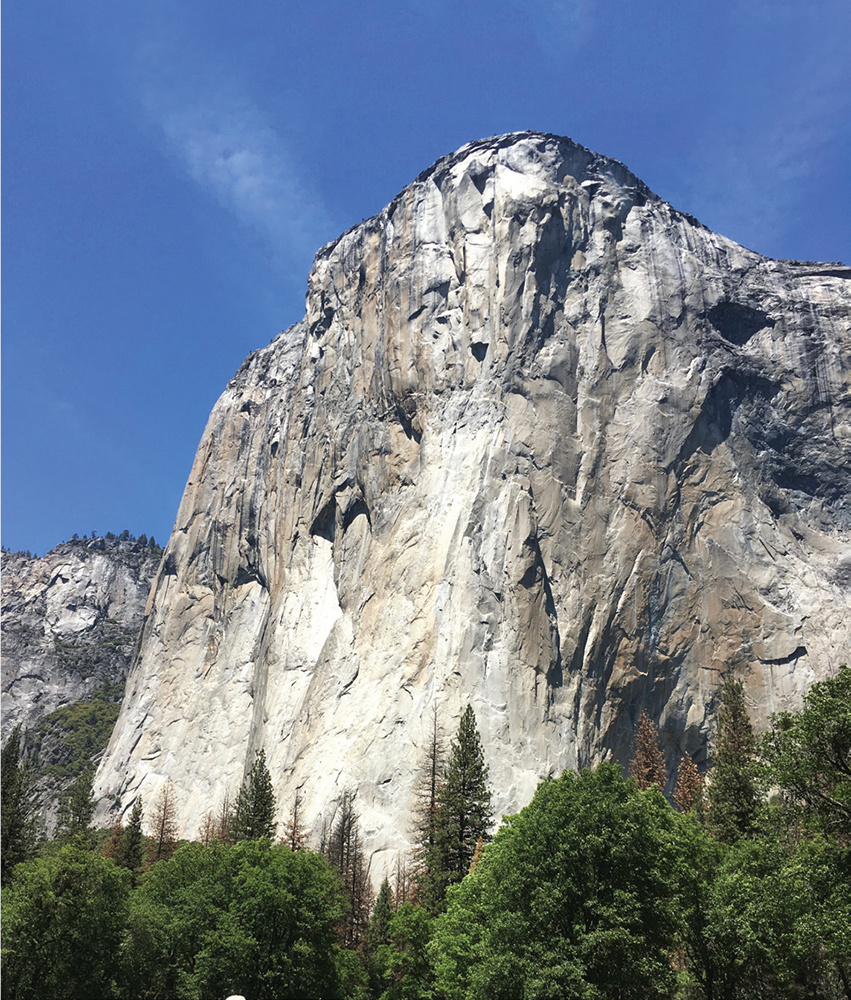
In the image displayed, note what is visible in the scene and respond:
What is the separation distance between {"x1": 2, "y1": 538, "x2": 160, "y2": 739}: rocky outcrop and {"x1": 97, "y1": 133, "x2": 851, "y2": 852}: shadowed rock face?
5998cm

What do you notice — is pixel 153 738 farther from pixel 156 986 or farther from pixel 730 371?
pixel 730 371

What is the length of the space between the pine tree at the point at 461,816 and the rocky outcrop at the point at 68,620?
114m

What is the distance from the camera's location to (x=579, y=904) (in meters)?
24.8

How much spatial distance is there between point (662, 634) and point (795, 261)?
47.9 metres

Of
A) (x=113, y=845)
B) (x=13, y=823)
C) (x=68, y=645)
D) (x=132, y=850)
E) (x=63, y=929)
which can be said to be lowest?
(x=63, y=929)

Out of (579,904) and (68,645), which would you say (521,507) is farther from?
(68,645)

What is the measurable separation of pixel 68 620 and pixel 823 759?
163 metres

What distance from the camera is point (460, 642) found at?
2409 inches

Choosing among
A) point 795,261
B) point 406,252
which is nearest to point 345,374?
point 406,252

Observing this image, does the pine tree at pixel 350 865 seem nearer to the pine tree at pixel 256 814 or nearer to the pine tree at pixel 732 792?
the pine tree at pixel 256 814

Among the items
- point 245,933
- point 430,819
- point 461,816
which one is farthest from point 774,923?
point 430,819

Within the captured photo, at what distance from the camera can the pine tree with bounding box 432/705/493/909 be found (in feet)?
135

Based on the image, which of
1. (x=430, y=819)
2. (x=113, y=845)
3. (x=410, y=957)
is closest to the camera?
(x=410, y=957)

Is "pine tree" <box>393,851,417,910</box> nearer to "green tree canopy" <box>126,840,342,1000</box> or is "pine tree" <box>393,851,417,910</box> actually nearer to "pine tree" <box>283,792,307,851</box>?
"pine tree" <box>283,792,307,851</box>
